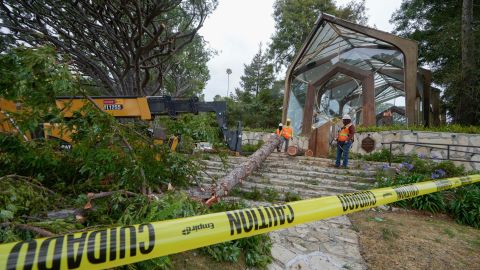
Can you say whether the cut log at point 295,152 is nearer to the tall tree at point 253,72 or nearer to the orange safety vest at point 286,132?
the orange safety vest at point 286,132

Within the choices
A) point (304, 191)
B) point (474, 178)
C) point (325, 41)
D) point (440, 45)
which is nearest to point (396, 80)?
point (440, 45)

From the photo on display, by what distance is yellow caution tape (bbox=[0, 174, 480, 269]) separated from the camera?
120 centimetres

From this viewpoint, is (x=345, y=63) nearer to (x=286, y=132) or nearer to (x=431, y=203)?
(x=286, y=132)

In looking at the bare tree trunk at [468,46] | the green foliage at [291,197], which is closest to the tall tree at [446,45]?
the bare tree trunk at [468,46]

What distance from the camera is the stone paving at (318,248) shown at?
3.20 metres

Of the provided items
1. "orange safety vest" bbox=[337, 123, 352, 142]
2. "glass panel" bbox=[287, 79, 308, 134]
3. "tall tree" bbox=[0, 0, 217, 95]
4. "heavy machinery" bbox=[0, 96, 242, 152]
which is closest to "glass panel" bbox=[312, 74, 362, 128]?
"glass panel" bbox=[287, 79, 308, 134]

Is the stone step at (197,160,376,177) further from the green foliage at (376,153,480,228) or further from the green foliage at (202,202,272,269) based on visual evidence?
the green foliage at (202,202,272,269)

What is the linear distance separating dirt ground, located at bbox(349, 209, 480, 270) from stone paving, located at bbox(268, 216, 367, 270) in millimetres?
181

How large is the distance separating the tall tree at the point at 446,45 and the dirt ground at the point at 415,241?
28.2 feet

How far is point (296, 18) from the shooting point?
82.4 ft

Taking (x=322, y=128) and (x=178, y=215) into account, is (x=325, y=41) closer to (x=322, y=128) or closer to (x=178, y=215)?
(x=322, y=128)

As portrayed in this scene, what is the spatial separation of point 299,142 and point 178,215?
13562 mm

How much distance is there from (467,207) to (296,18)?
23719mm

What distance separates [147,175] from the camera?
3.72 m
